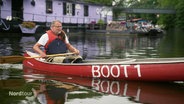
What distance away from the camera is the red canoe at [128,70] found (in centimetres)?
903

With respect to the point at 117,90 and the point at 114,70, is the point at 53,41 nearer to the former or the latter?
the point at 114,70

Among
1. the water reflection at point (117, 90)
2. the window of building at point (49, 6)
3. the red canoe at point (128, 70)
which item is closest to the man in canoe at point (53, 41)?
the red canoe at point (128, 70)

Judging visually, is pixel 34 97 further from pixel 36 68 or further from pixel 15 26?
pixel 15 26

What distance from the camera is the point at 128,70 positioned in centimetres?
965

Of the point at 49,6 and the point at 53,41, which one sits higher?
the point at 49,6

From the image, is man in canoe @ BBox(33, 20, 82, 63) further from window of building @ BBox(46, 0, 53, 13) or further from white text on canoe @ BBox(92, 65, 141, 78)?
window of building @ BBox(46, 0, 53, 13)

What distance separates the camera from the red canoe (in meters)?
9.03

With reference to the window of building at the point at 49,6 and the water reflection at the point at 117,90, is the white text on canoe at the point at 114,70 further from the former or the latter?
the window of building at the point at 49,6

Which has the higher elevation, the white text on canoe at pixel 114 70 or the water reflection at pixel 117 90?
the white text on canoe at pixel 114 70

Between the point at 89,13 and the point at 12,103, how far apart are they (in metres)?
38.9

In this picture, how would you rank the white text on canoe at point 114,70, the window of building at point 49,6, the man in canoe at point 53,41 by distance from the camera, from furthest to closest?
the window of building at point 49,6 < the man in canoe at point 53,41 < the white text on canoe at point 114,70

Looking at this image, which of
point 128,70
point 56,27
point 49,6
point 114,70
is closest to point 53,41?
point 56,27

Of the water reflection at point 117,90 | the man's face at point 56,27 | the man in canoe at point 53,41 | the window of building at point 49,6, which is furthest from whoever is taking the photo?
the window of building at point 49,6

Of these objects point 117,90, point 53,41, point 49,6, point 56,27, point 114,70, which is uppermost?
point 49,6
